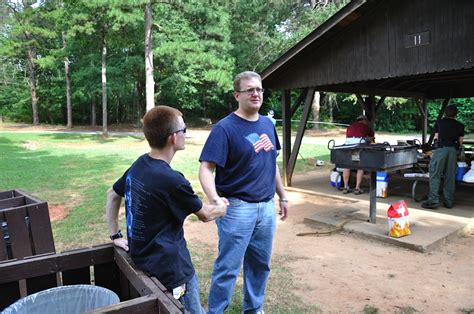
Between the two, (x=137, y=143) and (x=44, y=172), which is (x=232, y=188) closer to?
(x=44, y=172)

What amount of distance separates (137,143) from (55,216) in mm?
14136

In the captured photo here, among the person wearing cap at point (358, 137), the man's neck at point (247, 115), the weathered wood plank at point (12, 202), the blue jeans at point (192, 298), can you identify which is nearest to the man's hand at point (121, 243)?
the blue jeans at point (192, 298)

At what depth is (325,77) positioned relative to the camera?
850 centimetres

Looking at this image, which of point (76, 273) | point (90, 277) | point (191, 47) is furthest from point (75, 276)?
point (191, 47)

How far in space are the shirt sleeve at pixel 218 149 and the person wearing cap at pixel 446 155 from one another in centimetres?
543

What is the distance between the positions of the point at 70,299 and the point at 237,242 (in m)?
1.24

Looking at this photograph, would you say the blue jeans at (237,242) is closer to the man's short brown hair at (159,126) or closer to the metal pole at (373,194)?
the man's short brown hair at (159,126)

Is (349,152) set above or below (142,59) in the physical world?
below

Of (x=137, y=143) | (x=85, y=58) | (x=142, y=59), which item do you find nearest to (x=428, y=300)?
(x=137, y=143)

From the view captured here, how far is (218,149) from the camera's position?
288 cm

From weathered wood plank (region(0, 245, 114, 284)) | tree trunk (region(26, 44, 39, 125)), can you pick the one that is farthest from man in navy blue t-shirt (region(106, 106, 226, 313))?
tree trunk (region(26, 44, 39, 125))

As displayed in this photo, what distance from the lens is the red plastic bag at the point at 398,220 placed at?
5.45 meters

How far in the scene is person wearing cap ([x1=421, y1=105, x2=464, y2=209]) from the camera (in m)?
6.85

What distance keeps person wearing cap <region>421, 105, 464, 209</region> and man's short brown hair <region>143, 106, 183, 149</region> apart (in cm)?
620
